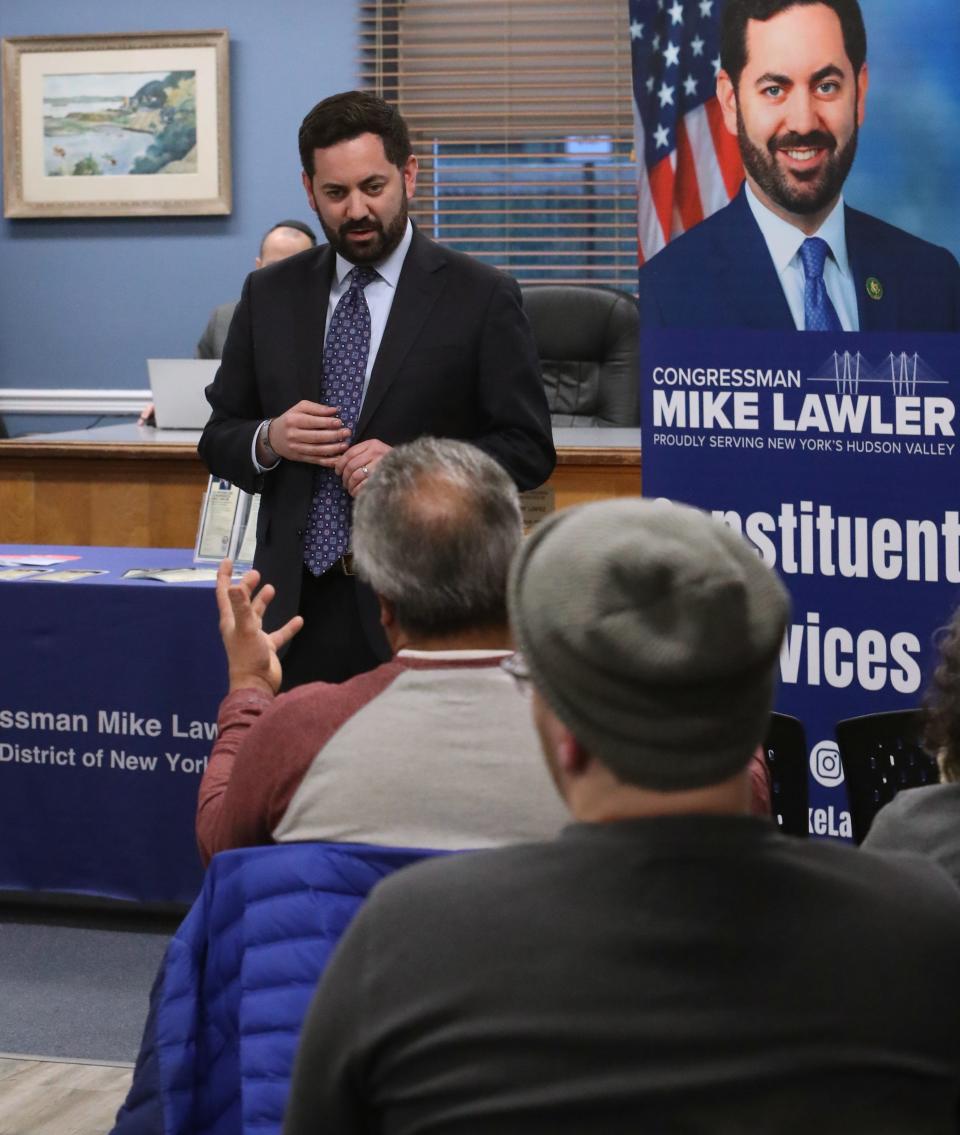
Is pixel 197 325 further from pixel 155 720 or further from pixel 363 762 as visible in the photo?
pixel 363 762

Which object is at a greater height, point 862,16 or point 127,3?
point 127,3

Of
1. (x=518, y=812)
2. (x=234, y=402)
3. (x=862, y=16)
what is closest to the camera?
(x=518, y=812)

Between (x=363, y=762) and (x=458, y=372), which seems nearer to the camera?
(x=363, y=762)

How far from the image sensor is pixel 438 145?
630 cm

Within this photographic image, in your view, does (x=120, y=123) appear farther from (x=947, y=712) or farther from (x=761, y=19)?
(x=947, y=712)

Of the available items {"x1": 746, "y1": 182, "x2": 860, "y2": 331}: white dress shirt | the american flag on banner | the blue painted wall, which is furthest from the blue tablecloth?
the blue painted wall

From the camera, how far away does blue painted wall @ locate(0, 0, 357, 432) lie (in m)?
6.27

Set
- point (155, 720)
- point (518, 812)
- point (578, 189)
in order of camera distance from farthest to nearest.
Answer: point (578, 189), point (155, 720), point (518, 812)

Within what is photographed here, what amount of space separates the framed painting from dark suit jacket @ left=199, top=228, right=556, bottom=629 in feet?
13.2

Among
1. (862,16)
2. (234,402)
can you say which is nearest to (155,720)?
(234,402)

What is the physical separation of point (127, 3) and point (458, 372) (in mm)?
4638

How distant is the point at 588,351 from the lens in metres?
5.53

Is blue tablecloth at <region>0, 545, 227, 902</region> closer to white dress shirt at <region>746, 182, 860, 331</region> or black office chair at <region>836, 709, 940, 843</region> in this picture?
white dress shirt at <region>746, 182, 860, 331</region>

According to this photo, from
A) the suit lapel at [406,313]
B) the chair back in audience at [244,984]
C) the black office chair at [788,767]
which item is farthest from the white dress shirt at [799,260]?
the chair back in audience at [244,984]
